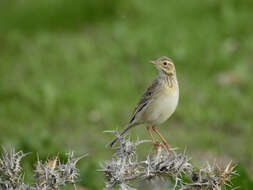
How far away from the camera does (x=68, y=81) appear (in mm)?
10812

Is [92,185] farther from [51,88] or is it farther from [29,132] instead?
[51,88]

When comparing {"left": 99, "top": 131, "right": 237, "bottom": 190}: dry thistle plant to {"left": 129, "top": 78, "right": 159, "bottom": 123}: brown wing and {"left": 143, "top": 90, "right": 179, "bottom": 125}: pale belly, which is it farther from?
{"left": 129, "top": 78, "right": 159, "bottom": 123}: brown wing

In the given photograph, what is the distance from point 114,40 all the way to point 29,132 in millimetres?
3388

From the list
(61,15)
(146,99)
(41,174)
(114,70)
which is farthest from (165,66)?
(61,15)

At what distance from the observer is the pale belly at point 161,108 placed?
20.6 ft

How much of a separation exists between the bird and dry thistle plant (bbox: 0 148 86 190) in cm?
243

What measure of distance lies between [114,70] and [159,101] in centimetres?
476

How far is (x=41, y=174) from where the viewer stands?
12.8 ft

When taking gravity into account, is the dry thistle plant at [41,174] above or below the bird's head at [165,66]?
below

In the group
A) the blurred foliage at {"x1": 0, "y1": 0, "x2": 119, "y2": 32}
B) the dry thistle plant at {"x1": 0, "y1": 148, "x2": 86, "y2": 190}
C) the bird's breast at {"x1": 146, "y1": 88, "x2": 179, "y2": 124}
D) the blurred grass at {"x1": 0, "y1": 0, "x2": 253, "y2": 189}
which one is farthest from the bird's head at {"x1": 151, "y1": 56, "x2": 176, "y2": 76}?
the blurred foliage at {"x1": 0, "y1": 0, "x2": 119, "y2": 32}

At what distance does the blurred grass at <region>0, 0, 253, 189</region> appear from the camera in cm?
942

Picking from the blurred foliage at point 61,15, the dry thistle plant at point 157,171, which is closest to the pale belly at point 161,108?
the dry thistle plant at point 157,171

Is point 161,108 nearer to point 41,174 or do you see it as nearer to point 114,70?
point 41,174

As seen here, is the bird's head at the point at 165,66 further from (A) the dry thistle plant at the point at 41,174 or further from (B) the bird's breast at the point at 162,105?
(A) the dry thistle plant at the point at 41,174
